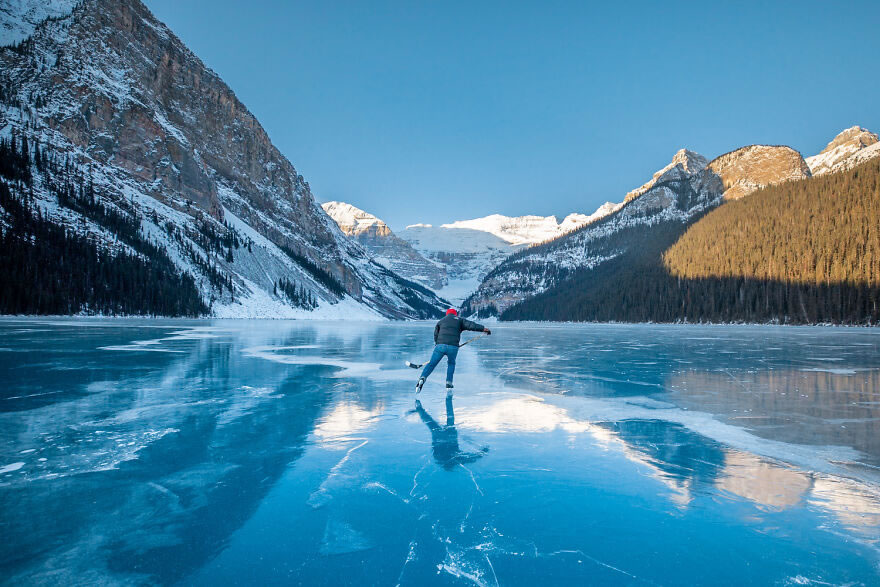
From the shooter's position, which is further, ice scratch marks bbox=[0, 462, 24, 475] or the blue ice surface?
ice scratch marks bbox=[0, 462, 24, 475]

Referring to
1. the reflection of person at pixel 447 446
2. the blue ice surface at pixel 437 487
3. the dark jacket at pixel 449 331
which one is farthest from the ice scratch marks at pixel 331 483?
the dark jacket at pixel 449 331

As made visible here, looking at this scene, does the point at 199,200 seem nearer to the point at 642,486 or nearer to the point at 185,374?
the point at 185,374

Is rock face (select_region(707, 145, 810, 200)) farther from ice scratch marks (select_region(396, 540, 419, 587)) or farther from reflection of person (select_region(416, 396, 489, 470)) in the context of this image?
ice scratch marks (select_region(396, 540, 419, 587))

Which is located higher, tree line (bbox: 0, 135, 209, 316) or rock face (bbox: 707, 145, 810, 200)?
rock face (bbox: 707, 145, 810, 200)

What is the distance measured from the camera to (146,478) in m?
4.96

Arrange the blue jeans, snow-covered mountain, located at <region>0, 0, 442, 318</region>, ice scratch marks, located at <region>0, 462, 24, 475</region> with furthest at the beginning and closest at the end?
snow-covered mountain, located at <region>0, 0, 442, 318</region>, the blue jeans, ice scratch marks, located at <region>0, 462, 24, 475</region>

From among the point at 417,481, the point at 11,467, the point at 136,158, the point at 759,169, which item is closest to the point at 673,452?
the point at 417,481

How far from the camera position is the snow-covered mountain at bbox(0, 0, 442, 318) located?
80.0m

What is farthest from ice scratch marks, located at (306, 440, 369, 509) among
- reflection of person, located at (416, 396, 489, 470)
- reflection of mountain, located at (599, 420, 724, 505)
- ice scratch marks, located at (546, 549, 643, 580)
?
reflection of mountain, located at (599, 420, 724, 505)

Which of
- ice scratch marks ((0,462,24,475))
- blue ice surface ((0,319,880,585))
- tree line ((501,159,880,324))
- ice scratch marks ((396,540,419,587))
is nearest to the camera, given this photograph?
ice scratch marks ((396,540,419,587))

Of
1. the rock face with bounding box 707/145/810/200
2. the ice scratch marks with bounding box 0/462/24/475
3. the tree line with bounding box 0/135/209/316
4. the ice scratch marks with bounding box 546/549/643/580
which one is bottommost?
the ice scratch marks with bounding box 0/462/24/475

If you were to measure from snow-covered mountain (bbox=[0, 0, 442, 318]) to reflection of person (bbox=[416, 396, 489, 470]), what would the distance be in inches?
3201

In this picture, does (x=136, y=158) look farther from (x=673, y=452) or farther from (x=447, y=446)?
(x=673, y=452)

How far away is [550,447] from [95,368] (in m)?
14.7
